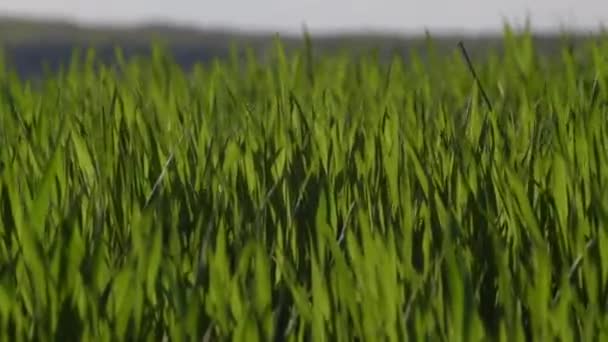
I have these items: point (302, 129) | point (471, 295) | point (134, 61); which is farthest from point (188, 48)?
point (471, 295)

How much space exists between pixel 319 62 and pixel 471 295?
6.94ft

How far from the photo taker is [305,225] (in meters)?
1.27

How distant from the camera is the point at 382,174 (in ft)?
4.80

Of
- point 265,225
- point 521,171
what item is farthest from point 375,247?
point 521,171

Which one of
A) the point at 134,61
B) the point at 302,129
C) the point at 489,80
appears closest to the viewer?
the point at 302,129

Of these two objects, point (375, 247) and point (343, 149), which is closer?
point (375, 247)

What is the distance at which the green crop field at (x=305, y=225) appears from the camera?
3.11ft

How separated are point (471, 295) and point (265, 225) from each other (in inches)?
15.3

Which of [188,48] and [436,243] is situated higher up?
[436,243]

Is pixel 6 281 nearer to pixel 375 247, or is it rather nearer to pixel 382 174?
pixel 375 247

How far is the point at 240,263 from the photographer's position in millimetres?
987

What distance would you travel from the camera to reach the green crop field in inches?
37.3

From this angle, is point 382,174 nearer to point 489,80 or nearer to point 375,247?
point 375,247

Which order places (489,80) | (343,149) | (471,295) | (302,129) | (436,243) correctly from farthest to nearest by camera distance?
(489,80) → (302,129) → (343,149) → (436,243) → (471,295)
